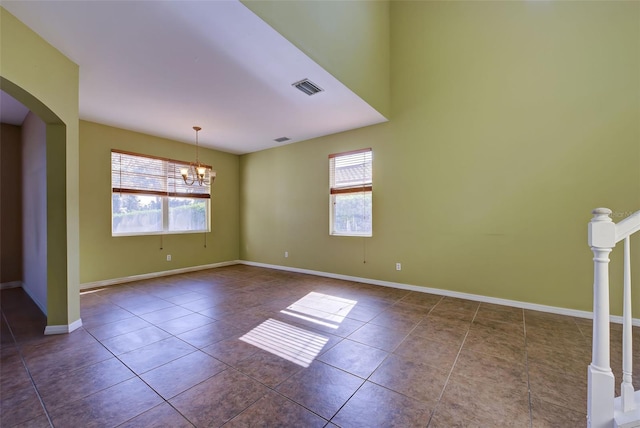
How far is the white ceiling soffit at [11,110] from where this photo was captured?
11.8 feet

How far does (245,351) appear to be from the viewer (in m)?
2.37

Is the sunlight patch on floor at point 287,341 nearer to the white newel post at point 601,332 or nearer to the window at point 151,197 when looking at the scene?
the white newel post at point 601,332

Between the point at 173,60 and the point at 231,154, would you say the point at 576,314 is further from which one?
the point at 231,154

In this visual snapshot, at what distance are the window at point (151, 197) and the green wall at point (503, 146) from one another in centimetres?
346

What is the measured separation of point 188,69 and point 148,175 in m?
3.05

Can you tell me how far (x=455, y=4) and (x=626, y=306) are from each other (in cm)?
436

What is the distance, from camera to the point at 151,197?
17.1 ft

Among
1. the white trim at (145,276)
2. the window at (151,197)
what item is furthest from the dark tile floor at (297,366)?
the window at (151,197)

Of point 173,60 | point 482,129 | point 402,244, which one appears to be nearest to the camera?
point 173,60

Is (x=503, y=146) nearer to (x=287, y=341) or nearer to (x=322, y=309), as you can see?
(x=322, y=309)

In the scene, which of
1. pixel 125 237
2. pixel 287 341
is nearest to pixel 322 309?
pixel 287 341

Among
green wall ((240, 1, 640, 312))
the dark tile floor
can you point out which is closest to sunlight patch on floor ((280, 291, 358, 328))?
the dark tile floor

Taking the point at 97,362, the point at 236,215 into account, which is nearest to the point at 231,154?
the point at 236,215

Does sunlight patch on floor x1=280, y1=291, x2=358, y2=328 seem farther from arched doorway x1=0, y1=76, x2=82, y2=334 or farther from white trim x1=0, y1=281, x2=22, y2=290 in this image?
white trim x1=0, y1=281, x2=22, y2=290
